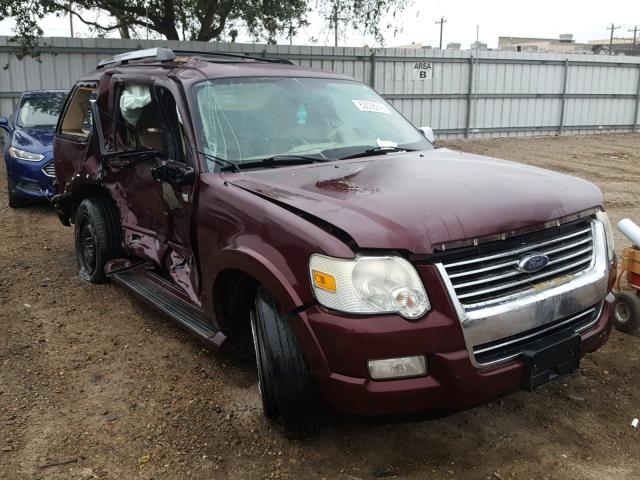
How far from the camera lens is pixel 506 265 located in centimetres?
265

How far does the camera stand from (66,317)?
4812 mm

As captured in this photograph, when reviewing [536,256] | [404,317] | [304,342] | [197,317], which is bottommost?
[197,317]

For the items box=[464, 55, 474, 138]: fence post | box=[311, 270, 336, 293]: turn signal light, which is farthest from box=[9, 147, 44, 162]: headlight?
box=[464, 55, 474, 138]: fence post

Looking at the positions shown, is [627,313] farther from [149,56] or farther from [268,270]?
[149,56]

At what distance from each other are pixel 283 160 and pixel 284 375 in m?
1.37

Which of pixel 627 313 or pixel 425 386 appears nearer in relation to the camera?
pixel 425 386

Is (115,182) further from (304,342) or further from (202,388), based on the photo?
(304,342)

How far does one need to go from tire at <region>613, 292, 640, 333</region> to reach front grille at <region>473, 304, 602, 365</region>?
1593 millimetres

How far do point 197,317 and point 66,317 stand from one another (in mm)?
1702

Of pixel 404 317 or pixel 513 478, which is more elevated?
pixel 404 317

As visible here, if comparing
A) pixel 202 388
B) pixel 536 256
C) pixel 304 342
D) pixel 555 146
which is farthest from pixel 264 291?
pixel 555 146

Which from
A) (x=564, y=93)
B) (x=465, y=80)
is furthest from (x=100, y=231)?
(x=564, y=93)

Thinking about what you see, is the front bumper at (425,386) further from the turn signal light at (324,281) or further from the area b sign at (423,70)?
the area b sign at (423,70)

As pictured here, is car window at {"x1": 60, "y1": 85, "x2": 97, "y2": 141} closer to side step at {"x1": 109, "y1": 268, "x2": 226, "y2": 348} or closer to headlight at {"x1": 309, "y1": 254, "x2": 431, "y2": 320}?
side step at {"x1": 109, "y1": 268, "x2": 226, "y2": 348}
